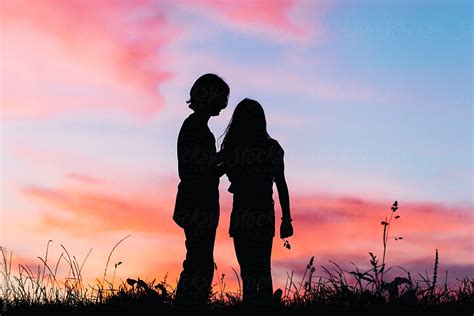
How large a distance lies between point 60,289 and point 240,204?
280 cm

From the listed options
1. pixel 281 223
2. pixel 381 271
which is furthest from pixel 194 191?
pixel 381 271

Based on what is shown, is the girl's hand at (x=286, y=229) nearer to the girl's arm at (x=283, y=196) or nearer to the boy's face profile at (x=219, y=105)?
the girl's arm at (x=283, y=196)

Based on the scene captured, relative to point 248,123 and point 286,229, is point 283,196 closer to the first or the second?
point 286,229

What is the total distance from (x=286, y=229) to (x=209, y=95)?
1812 millimetres

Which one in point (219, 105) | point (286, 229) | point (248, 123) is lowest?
point (286, 229)

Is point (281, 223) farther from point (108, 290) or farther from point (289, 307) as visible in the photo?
point (108, 290)

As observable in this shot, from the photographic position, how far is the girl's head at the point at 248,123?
8.52 metres

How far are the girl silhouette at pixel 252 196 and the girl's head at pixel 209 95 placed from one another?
9.3 inches

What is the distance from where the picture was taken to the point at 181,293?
28.0 ft

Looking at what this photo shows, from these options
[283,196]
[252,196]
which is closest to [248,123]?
[252,196]

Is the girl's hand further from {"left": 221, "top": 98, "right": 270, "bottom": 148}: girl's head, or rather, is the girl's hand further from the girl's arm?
{"left": 221, "top": 98, "right": 270, "bottom": 148}: girl's head

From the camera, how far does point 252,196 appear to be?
838 centimetres

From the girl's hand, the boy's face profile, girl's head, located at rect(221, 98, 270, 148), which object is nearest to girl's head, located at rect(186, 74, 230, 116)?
the boy's face profile

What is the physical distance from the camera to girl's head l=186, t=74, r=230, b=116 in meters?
8.48
